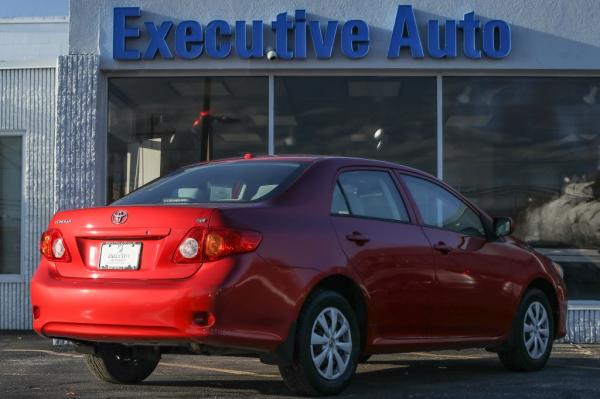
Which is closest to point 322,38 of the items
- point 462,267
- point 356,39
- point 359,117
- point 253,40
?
point 356,39

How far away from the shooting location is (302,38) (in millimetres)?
11781

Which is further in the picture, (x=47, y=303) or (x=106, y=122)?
(x=106, y=122)

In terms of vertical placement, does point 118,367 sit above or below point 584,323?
above

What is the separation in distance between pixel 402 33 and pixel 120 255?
6.37 metres

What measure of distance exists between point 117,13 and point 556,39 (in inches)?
189

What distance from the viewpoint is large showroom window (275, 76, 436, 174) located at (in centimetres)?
1208

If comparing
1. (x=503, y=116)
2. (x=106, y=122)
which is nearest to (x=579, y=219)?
(x=503, y=116)

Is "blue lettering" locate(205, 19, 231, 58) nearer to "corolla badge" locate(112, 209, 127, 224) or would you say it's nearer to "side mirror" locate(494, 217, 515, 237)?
"side mirror" locate(494, 217, 515, 237)

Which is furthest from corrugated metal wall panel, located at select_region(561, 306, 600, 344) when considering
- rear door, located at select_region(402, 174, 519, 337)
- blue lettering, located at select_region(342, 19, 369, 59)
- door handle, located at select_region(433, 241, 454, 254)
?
door handle, located at select_region(433, 241, 454, 254)

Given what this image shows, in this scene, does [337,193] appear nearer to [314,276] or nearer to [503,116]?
[314,276]

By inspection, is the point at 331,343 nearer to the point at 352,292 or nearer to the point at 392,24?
the point at 352,292

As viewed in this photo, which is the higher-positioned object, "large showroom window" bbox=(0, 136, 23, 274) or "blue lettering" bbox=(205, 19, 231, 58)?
"blue lettering" bbox=(205, 19, 231, 58)

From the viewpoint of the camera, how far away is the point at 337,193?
680 centimetres

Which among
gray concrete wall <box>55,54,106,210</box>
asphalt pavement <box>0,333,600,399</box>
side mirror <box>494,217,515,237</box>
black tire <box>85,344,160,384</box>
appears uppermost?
gray concrete wall <box>55,54,106,210</box>
